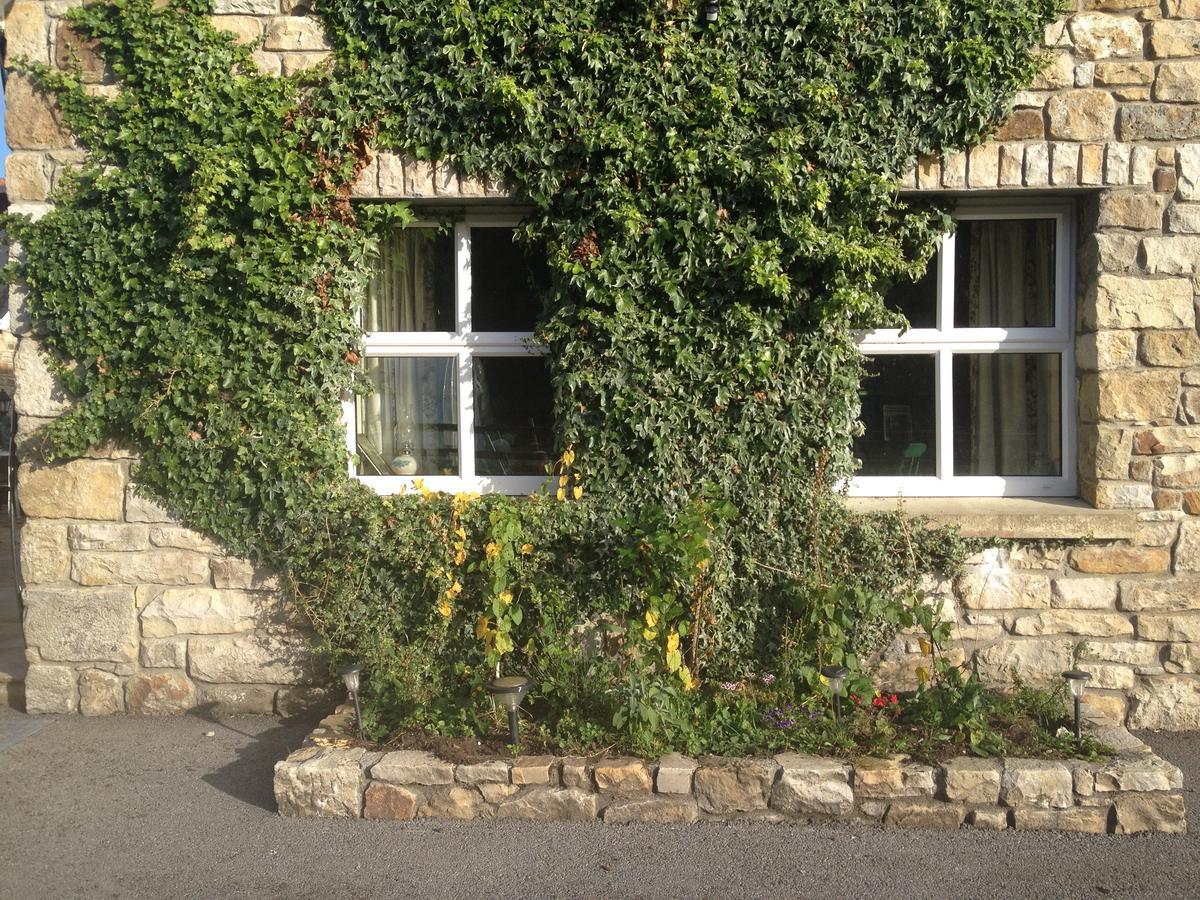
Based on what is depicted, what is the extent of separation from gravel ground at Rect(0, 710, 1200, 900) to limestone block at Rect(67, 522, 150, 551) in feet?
4.23

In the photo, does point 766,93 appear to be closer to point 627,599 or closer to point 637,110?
point 637,110

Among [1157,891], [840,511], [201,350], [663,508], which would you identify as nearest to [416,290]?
[201,350]

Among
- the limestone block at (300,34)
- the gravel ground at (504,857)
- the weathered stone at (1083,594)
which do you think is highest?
the limestone block at (300,34)

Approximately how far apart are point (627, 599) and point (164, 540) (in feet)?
8.08

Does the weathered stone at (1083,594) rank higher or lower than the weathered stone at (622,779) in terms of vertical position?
higher

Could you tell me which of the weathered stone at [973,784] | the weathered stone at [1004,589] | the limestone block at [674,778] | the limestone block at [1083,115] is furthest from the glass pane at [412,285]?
the weathered stone at [973,784]

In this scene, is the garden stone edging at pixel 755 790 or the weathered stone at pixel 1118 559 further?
the weathered stone at pixel 1118 559

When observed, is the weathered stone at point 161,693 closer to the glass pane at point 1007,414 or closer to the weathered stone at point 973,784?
the weathered stone at point 973,784

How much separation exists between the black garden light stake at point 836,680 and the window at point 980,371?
1.25 m

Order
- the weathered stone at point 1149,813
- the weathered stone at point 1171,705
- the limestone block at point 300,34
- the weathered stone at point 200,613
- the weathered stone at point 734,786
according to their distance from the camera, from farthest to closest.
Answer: the weathered stone at point 200,613, the limestone block at point 300,34, the weathered stone at point 1171,705, the weathered stone at point 734,786, the weathered stone at point 1149,813

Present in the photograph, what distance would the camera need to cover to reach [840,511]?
482 cm

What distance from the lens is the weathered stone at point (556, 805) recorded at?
3949mm

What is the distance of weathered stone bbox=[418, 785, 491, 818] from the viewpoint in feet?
13.1

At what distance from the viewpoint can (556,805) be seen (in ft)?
13.0
